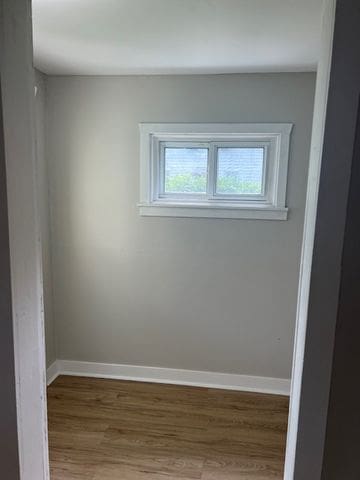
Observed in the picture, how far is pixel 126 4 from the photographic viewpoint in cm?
146

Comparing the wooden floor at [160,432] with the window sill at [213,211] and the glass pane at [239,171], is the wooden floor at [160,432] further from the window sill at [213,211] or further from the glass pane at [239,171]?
the glass pane at [239,171]

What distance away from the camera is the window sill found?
2.55 meters

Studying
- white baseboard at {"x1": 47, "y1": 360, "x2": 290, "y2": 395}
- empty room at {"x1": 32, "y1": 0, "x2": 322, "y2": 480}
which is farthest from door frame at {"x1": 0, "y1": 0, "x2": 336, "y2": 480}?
white baseboard at {"x1": 47, "y1": 360, "x2": 290, "y2": 395}

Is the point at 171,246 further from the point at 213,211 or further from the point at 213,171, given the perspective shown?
the point at 213,171

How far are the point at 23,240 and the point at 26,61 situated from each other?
0.46m

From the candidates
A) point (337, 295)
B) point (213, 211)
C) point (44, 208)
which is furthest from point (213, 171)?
point (337, 295)

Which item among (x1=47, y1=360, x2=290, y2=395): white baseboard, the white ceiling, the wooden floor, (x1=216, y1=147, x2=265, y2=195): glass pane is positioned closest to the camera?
the white ceiling

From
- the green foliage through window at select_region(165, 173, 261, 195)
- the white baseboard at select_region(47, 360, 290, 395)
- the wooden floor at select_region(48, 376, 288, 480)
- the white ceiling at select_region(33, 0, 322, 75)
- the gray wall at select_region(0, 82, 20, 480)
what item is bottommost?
the wooden floor at select_region(48, 376, 288, 480)

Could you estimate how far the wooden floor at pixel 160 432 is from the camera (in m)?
2.00

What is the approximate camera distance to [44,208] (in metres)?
2.68

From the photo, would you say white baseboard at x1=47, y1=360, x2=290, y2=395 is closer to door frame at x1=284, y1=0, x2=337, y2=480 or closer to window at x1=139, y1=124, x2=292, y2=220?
window at x1=139, y1=124, x2=292, y2=220

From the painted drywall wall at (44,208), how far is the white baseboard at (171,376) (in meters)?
0.18

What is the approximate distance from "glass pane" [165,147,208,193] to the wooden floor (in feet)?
5.16

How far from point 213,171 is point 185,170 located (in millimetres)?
216
